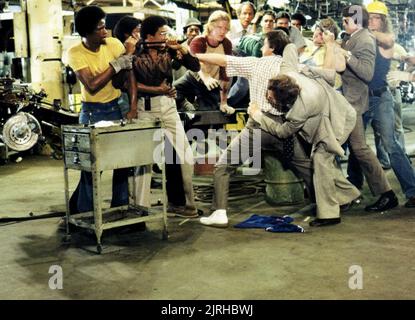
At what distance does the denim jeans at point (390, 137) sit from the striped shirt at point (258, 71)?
5.31 ft

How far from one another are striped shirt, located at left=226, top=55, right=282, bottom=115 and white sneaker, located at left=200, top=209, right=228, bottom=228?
1.29 metres

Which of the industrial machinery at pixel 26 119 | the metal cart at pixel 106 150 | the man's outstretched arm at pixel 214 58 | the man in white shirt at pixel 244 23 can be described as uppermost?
the man in white shirt at pixel 244 23

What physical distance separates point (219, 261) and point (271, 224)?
128 centimetres

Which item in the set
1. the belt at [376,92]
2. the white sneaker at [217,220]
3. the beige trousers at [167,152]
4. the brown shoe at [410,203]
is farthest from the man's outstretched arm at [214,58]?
the brown shoe at [410,203]

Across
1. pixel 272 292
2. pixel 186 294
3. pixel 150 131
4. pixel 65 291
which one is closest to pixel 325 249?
pixel 272 292

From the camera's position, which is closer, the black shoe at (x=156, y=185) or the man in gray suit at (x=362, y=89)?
the man in gray suit at (x=362, y=89)

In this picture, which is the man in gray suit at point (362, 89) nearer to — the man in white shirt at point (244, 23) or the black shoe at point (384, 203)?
the black shoe at point (384, 203)

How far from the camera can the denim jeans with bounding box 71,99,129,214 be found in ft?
21.4

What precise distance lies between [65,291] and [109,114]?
7.93ft

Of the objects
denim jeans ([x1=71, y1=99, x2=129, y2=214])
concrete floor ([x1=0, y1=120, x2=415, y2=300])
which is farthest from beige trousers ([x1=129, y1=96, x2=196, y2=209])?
concrete floor ([x1=0, y1=120, x2=415, y2=300])

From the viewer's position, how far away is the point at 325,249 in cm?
569

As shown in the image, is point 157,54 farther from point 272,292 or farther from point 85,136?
point 272,292

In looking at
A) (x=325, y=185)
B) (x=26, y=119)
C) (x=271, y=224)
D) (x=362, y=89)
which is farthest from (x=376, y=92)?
(x=26, y=119)

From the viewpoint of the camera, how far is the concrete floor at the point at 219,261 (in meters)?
4.68
